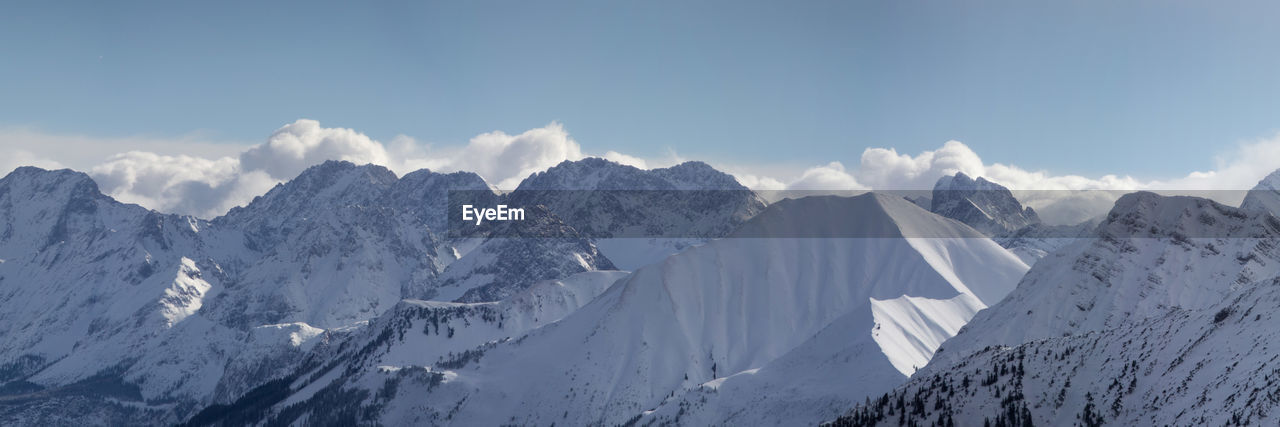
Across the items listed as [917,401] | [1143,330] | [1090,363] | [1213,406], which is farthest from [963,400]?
[1213,406]

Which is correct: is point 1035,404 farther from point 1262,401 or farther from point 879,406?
point 1262,401

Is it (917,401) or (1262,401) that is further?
(917,401)

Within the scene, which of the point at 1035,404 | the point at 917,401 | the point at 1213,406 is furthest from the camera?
the point at 917,401

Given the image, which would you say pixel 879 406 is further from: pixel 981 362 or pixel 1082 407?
pixel 1082 407

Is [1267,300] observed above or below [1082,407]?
above

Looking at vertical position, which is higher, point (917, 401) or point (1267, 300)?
point (1267, 300)

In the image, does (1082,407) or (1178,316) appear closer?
(1082,407)

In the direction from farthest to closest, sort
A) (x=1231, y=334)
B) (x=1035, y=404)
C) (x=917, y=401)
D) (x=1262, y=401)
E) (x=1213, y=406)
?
(x=917, y=401), (x=1035, y=404), (x=1231, y=334), (x=1213, y=406), (x=1262, y=401)

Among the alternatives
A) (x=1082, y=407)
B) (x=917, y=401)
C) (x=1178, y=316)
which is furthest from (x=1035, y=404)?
(x=1178, y=316)

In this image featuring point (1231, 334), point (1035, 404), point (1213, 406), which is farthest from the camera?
point (1035, 404)
